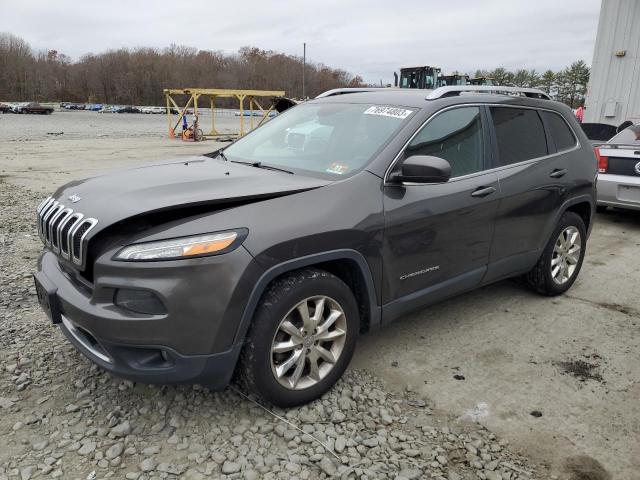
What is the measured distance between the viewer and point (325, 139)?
3.53m

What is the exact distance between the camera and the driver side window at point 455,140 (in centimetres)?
332

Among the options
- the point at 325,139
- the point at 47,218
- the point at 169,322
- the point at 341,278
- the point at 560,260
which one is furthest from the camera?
the point at 560,260

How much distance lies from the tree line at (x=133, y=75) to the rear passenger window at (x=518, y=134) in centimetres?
10706


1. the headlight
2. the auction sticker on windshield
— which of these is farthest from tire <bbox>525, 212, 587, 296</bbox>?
the headlight

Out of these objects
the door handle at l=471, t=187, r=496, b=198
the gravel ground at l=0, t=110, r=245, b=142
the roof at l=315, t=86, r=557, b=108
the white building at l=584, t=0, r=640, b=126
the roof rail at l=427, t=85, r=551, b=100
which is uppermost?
the white building at l=584, t=0, r=640, b=126

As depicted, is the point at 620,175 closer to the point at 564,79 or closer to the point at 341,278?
the point at 341,278

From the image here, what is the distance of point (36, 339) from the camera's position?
3.56 metres

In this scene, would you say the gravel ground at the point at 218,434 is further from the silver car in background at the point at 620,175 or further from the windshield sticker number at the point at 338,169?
the silver car in background at the point at 620,175

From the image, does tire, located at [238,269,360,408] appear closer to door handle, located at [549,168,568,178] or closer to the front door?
the front door

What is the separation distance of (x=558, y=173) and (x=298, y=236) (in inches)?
106

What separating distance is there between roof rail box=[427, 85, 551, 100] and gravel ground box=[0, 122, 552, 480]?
1930 mm

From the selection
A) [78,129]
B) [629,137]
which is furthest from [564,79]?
[629,137]

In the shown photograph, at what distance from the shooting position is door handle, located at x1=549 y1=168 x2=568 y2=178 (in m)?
4.21

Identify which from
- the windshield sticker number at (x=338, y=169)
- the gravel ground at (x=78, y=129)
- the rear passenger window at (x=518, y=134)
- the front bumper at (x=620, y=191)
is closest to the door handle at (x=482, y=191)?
the rear passenger window at (x=518, y=134)
